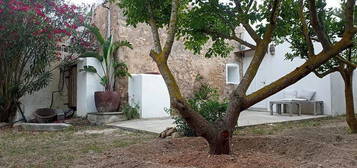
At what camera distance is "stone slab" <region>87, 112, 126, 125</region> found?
368 inches

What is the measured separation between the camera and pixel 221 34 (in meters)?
4.92

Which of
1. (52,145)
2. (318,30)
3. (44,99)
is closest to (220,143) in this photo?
(318,30)

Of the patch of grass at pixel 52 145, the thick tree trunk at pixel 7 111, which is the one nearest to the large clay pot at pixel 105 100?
the patch of grass at pixel 52 145

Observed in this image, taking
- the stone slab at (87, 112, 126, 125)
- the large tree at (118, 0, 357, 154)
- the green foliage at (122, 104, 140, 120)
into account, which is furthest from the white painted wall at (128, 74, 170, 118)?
the large tree at (118, 0, 357, 154)

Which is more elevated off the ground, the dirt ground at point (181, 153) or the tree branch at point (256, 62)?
the tree branch at point (256, 62)

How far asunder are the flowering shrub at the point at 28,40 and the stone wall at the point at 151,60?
1366mm

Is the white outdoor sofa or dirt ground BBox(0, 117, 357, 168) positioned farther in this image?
the white outdoor sofa

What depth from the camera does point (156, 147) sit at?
448cm

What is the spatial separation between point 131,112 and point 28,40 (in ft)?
11.7

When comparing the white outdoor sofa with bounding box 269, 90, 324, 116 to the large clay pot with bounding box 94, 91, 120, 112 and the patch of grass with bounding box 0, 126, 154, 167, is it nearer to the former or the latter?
the large clay pot with bounding box 94, 91, 120, 112

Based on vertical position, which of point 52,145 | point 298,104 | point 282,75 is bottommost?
point 52,145

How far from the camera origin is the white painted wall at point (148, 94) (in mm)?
10109

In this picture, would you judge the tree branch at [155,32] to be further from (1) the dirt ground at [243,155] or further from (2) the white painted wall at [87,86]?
(2) the white painted wall at [87,86]

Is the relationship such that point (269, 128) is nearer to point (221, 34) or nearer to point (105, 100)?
point (221, 34)
